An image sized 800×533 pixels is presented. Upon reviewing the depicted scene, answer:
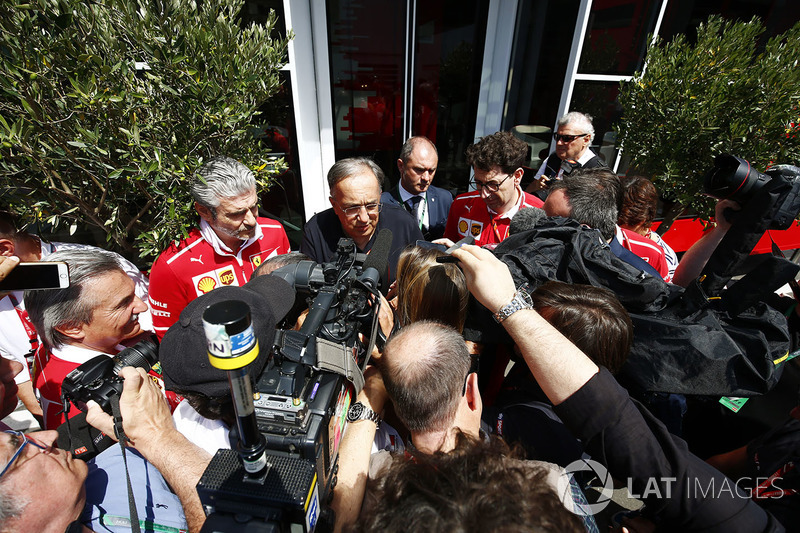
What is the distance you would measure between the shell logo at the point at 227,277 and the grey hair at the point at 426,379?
1.63 meters

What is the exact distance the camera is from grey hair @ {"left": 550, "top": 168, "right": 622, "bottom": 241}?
7.07ft

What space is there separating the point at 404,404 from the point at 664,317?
3.87 ft

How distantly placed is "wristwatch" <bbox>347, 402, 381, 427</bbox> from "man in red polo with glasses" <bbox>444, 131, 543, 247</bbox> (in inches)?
71.6

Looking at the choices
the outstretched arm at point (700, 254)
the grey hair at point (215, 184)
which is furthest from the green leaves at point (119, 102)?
the outstretched arm at point (700, 254)

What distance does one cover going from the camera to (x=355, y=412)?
135cm

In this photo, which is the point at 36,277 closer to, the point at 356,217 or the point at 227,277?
the point at 227,277

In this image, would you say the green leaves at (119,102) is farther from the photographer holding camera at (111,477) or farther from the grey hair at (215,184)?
the photographer holding camera at (111,477)

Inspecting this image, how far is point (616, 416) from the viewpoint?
3.73 feet

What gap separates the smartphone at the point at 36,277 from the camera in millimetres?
1337

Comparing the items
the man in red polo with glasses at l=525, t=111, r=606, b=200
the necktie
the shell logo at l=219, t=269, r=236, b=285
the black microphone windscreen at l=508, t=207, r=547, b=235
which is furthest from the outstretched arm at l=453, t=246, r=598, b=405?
the man in red polo with glasses at l=525, t=111, r=606, b=200

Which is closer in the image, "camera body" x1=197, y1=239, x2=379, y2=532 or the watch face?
"camera body" x1=197, y1=239, x2=379, y2=532

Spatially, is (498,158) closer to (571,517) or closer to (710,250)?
(710,250)

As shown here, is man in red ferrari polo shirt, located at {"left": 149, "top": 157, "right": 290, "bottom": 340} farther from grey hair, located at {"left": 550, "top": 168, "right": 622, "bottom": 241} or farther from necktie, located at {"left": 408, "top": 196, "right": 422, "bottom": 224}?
grey hair, located at {"left": 550, "top": 168, "right": 622, "bottom": 241}

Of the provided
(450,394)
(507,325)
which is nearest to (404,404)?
(450,394)
